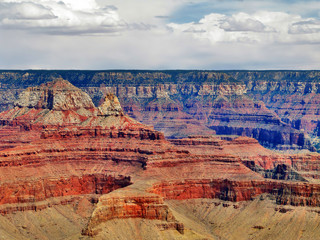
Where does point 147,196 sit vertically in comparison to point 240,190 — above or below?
above

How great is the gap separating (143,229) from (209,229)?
21.9 meters

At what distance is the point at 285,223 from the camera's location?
545ft

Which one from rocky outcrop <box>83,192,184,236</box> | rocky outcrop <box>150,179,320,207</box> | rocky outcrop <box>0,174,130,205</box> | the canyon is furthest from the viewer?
rocky outcrop <box>0,174,130,205</box>

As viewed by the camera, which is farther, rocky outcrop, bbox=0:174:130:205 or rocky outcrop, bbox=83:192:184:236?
rocky outcrop, bbox=0:174:130:205

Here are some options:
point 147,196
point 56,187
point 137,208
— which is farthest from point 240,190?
point 56,187

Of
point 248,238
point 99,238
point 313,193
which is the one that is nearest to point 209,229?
Result: point 248,238

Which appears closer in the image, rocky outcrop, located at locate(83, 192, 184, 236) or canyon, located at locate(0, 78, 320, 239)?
rocky outcrop, located at locate(83, 192, 184, 236)

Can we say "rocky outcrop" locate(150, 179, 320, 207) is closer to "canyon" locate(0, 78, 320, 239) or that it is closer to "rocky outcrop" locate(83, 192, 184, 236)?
"canyon" locate(0, 78, 320, 239)

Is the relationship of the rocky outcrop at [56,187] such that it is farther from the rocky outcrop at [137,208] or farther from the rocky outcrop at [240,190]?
the rocky outcrop at [137,208]

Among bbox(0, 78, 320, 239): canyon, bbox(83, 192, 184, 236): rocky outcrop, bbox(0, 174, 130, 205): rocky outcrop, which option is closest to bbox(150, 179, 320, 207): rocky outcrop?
bbox(0, 78, 320, 239): canyon

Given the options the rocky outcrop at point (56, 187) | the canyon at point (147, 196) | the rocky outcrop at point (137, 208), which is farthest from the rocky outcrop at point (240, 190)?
the rocky outcrop at point (137, 208)

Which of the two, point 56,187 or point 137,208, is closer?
point 137,208

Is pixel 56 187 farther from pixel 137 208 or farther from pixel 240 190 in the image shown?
pixel 137 208

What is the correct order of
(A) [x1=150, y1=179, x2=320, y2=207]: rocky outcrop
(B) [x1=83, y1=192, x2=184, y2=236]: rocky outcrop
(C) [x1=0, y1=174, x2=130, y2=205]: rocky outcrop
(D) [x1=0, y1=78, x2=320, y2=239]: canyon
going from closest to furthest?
(B) [x1=83, y1=192, x2=184, y2=236]: rocky outcrop, (D) [x1=0, y1=78, x2=320, y2=239]: canyon, (A) [x1=150, y1=179, x2=320, y2=207]: rocky outcrop, (C) [x1=0, y1=174, x2=130, y2=205]: rocky outcrop
